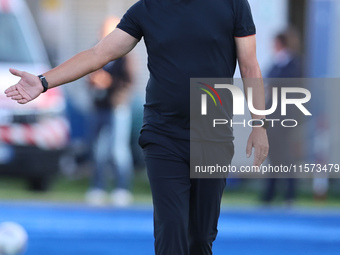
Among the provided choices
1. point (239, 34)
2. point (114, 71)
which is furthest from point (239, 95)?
point (114, 71)

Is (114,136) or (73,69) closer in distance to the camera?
(73,69)

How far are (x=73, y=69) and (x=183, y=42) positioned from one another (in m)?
0.52

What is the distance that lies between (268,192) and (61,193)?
2551mm

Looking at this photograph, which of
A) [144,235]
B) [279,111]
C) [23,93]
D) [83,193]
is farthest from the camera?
[83,193]

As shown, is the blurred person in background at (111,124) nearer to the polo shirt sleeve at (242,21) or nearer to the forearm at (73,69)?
the forearm at (73,69)

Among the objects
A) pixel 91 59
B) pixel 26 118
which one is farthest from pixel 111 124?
pixel 91 59

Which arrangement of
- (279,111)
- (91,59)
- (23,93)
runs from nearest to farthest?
(23,93)
(91,59)
(279,111)

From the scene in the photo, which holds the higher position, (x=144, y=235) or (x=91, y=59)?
(x=91, y=59)

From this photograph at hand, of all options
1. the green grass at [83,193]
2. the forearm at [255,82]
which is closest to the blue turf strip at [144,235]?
the forearm at [255,82]

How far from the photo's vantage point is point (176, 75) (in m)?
3.12

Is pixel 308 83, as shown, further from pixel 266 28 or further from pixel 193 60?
pixel 193 60

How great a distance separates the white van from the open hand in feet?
14.7

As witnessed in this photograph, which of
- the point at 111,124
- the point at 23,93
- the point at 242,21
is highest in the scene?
the point at 111,124

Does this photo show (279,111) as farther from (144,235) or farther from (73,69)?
(73,69)
